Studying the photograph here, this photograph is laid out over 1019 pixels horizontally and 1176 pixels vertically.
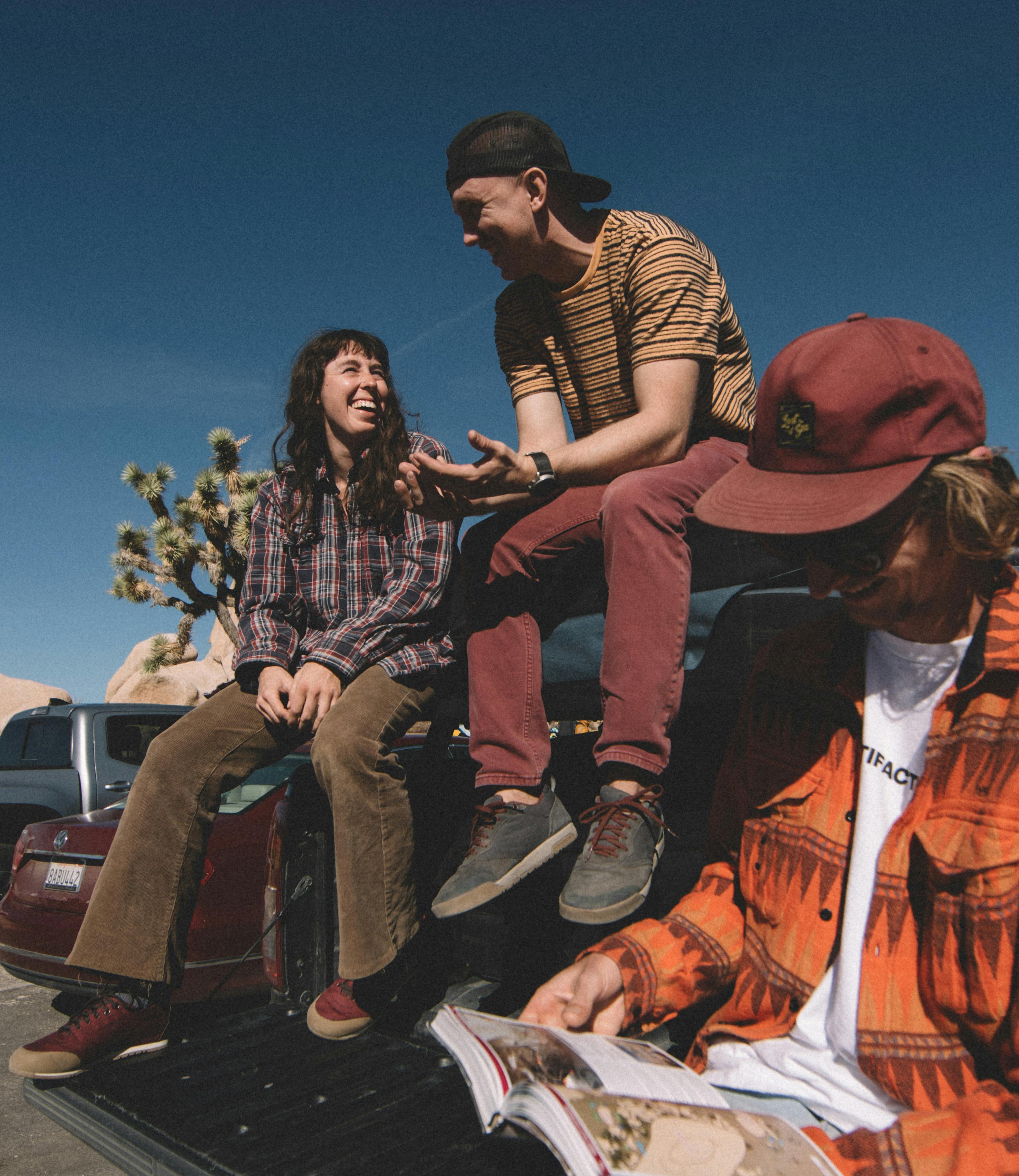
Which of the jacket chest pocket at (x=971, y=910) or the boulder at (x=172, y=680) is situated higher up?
the jacket chest pocket at (x=971, y=910)

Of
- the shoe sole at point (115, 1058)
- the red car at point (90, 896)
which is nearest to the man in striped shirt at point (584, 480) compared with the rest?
the shoe sole at point (115, 1058)

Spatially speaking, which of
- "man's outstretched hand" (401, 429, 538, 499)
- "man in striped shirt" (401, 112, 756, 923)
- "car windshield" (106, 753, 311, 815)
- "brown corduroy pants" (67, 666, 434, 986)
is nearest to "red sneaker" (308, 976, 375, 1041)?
"brown corduroy pants" (67, 666, 434, 986)

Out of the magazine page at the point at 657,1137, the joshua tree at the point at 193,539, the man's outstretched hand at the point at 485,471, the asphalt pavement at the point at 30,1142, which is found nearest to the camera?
the magazine page at the point at 657,1137

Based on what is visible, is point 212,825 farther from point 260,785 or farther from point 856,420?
point 260,785

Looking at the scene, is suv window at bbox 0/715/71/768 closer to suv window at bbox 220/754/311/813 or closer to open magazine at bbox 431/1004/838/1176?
suv window at bbox 220/754/311/813

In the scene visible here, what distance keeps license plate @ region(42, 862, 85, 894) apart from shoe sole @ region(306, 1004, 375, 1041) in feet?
9.32

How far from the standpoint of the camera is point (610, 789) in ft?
5.67

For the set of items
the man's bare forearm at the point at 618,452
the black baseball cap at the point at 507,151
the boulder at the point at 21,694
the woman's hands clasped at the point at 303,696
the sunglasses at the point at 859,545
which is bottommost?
the boulder at the point at 21,694

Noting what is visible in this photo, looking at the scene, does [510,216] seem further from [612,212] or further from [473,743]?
[473,743]

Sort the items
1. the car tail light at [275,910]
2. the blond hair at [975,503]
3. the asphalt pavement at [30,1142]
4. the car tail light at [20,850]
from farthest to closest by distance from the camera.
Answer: the car tail light at [20,850], the asphalt pavement at [30,1142], the car tail light at [275,910], the blond hair at [975,503]

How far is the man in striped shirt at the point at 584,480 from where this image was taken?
1741mm

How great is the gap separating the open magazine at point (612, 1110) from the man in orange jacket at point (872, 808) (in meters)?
0.12

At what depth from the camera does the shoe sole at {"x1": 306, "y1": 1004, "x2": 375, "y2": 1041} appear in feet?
6.98

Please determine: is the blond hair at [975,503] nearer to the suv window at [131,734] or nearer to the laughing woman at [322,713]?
the laughing woman at [322,713]
